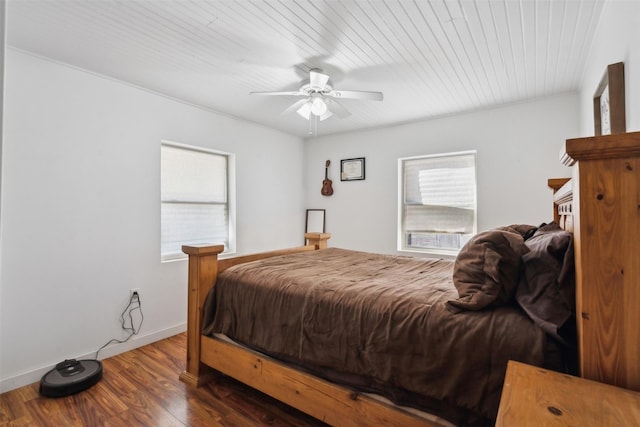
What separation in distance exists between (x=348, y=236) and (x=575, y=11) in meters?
3.24

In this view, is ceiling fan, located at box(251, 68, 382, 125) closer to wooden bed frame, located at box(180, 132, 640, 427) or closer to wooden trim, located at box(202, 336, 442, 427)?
wooden bed frame, located at box(180, 132, 640, 427)

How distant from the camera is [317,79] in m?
2.52

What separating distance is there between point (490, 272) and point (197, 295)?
1797 mm

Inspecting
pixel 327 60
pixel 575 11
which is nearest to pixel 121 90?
pixel 327 60

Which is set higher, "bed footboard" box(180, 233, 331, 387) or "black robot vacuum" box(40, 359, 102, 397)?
"bed footboard" box(180, 233, 331, 387)

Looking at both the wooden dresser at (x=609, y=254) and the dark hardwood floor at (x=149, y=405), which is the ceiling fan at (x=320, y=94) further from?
the dark hardwood floor at (x=149, y=405)

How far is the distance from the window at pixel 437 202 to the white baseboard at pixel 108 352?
278 cm

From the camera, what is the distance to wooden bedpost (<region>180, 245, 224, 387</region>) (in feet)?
7.25

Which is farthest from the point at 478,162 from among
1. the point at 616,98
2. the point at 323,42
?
the point at 323,42

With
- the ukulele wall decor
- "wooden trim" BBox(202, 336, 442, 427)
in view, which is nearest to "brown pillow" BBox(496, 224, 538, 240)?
"wooden trim" BBox(202, 336, 442, 427)

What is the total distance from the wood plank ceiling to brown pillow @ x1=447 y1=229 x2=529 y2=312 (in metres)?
1.39

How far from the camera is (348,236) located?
15.0 ft

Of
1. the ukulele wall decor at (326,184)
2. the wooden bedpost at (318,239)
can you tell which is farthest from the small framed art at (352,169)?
the wooden bedpost at (318,239)

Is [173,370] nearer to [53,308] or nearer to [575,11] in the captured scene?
[53,308]
